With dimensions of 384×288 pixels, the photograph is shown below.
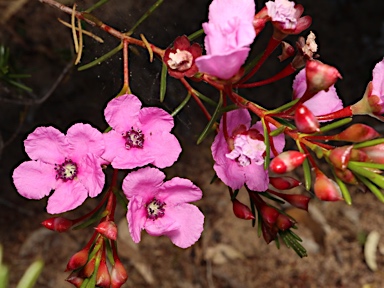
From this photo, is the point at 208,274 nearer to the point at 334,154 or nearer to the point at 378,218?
the point at 378,218

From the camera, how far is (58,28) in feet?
9.20

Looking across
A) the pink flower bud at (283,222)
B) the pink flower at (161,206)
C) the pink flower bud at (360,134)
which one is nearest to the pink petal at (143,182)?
the pink flower at (161,206)

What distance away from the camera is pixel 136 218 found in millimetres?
1242

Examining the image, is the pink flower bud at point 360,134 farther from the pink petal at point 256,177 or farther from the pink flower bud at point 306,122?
the pink petal at point 256,177

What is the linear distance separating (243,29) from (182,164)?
187 cm

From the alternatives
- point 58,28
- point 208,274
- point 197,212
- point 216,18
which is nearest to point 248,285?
point 208,274

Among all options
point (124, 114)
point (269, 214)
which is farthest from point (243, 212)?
point (124, 114)

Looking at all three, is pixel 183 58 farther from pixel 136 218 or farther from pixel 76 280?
pixel 76 280

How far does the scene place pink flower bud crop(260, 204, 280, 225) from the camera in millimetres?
1355

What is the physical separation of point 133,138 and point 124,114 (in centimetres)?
6

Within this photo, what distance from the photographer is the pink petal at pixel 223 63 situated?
3.24 ft

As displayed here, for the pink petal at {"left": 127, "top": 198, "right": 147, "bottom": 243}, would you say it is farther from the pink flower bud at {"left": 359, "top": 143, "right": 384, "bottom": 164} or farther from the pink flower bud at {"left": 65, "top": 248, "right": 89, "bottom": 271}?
the pink flower bud at {"left": 359, "top": 143, "right": 384, "bottom": 164}

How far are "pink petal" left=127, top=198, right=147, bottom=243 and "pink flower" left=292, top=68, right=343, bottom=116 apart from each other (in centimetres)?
47

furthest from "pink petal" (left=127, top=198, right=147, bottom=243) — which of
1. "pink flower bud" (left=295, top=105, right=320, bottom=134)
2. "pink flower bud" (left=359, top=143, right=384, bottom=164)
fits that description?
"pink flower bud" (left=359, top=143, right=384, bottom=164)
